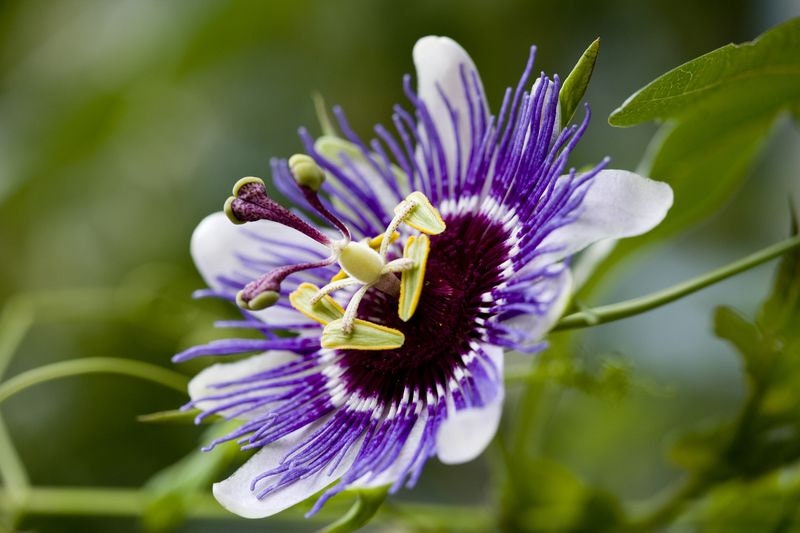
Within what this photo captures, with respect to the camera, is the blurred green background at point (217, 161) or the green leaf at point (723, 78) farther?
the blurred green background at point (217, 161)

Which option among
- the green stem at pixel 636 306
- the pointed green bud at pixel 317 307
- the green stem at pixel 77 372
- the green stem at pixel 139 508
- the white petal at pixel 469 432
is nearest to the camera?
the white petal at pixel 469 432

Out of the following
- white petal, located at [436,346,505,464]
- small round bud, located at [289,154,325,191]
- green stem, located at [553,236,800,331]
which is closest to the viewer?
white petal, located at [436,346,505,464]

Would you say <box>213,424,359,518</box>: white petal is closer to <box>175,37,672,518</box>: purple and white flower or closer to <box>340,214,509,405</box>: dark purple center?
<box>175,37,672,518</box>: purple and white flower

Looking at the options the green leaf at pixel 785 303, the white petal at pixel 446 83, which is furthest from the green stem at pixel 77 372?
the green leaf at pixel 785 303

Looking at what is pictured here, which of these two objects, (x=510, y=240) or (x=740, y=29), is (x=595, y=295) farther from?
(x=740, y=29)

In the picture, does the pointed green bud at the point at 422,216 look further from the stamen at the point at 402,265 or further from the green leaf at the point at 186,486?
the green leaf at the point at 186,486

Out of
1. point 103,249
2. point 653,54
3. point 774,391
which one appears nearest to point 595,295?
point 774,391

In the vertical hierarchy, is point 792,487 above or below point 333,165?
below

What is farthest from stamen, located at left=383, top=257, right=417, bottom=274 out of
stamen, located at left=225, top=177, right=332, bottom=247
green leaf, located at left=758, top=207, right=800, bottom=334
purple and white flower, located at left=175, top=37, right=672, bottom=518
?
green leaf, located at left=758, top=207, right=800, bottom=334
